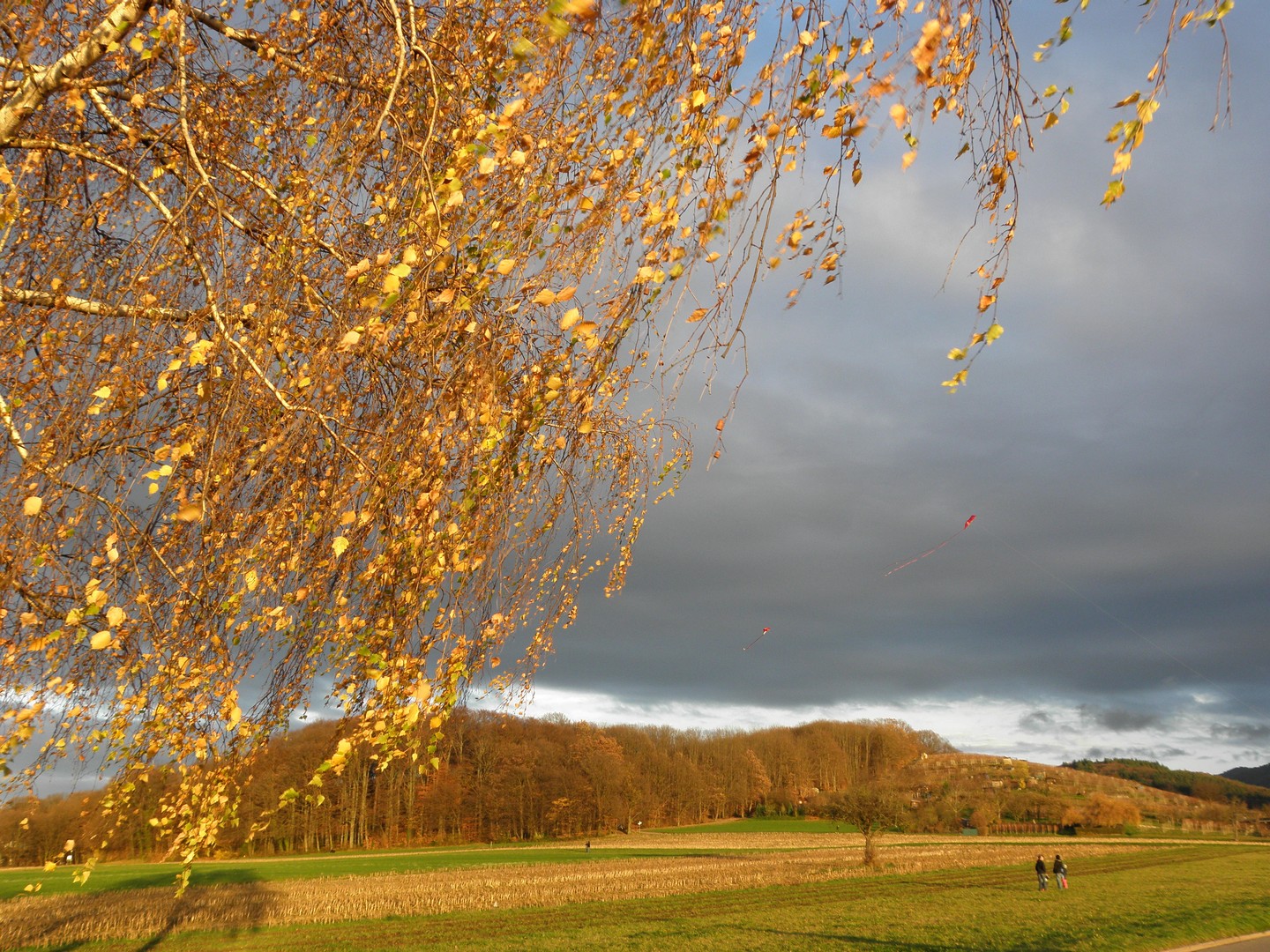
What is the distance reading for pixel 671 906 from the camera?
23469mm

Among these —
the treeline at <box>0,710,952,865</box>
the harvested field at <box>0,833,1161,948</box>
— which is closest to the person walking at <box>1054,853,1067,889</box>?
the harvested field at <box>0,833,1161,948</box>

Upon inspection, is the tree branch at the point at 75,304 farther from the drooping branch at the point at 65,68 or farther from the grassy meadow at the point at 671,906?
the grassy meadow at the point at 671,906

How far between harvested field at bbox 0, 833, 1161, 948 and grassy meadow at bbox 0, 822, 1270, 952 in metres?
0.11

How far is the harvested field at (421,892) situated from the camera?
22156mm

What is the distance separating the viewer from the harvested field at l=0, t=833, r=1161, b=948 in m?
22.2

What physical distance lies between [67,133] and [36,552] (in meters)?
2.32

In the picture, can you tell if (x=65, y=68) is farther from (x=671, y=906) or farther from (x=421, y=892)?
(x=421, y=892)

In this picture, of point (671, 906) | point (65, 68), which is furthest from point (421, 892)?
point (65, 68)

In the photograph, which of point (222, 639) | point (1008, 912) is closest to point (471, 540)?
point (222, 639)

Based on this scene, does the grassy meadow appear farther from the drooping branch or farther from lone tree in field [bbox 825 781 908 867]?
the drooping branch

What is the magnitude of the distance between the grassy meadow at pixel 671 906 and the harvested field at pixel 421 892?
0.35 ft

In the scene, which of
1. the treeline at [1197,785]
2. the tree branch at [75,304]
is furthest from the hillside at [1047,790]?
the tree branch at [75,304]

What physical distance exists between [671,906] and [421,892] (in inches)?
361

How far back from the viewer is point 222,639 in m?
3.27
